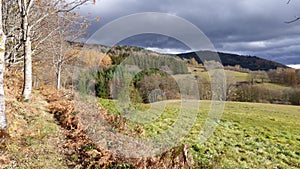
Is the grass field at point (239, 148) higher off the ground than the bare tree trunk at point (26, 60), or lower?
lower

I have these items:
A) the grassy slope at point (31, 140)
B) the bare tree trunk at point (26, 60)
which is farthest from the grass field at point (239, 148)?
the bare tree trunk at point (26, 60)

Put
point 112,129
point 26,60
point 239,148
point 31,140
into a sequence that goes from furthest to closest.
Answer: point 239,148, point 26,60, point 112,129, point 31,140

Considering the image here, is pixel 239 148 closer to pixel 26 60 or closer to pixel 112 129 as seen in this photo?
pixel 112 129

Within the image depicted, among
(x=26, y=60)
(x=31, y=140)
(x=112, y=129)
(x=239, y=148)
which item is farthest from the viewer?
(x=239, y=148)

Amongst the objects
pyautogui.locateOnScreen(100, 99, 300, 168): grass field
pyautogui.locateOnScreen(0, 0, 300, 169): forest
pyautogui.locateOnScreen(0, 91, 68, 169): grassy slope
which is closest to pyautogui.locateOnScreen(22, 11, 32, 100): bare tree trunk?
pyautogui.locateOnScreen(0, 0, 300, 169): forest

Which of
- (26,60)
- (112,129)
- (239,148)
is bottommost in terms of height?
(239,148)

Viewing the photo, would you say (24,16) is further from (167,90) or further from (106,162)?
(167,90)

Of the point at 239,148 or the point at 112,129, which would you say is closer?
the point at 112,129

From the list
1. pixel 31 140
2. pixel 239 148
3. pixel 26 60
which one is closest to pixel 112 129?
pixel 31 140

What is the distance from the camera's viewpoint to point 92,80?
38844mm

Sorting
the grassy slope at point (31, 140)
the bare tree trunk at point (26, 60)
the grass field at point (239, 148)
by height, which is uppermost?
the bare tree trunk at point (26, 60)

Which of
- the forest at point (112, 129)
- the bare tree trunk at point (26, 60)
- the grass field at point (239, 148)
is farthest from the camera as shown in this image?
the bare tree trunk at point (26, 60)

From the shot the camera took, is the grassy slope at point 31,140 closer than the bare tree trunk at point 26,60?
Yes

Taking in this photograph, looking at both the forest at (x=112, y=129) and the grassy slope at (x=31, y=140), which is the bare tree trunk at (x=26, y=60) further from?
the grassy slope at (x=31, y=140)
